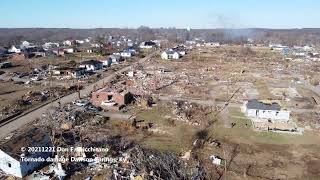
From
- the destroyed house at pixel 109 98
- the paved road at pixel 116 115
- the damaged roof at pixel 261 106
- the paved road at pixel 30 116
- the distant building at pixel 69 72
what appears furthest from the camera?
the distant building at pixel 69 72

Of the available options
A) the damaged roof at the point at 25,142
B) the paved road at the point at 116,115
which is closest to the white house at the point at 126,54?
the paved road at the point at 116,115

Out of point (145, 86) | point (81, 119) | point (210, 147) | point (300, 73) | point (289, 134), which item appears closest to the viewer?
point (210, 147)

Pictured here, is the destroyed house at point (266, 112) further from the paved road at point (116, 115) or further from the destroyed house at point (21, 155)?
the destroyed house at point (21, 155)

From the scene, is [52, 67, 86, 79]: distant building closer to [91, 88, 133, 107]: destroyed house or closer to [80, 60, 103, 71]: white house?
[80, 60, 103, 71]: white house

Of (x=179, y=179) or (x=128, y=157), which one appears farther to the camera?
(x=128, y=157)

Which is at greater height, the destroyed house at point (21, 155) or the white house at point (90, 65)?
the white house at point (90, 65)

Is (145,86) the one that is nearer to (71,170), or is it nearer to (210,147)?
(210,147)

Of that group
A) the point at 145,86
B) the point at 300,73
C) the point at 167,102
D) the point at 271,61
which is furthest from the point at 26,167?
the point at 271,61
